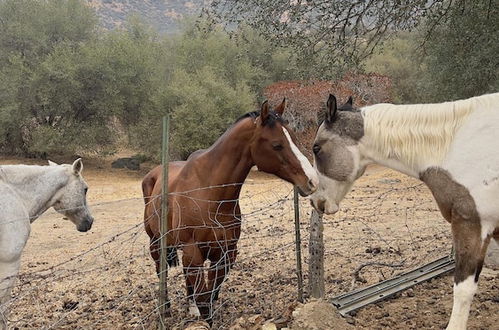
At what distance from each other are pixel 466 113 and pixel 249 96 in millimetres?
17401

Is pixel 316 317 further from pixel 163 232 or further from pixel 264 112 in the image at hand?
pixel 264 112

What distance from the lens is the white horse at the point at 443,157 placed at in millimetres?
2998

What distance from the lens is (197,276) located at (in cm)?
412

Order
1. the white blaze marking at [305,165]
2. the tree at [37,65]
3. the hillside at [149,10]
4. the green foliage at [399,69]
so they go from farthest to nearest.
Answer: the hillside at [149,10]
the green foliage at [399,69]
the tree at [37,65]
the white blaze marking at [305,165]

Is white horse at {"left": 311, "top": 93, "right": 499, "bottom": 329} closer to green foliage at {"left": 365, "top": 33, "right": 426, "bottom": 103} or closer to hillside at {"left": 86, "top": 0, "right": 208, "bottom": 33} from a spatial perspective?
green foliage at {"left": 365, "top": 33, "right": 426, "bottom": 103}

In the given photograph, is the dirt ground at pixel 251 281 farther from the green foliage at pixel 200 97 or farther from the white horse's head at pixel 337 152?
the green foliage at pixel 200 97

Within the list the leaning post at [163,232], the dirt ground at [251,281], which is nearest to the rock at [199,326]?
the leaning post at [163,232]

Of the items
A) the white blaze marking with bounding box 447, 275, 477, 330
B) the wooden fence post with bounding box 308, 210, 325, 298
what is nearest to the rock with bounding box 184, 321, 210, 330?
the wooden fence post with bounding box 308, 210, 325, 298

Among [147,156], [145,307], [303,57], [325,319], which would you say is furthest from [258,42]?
[325,319]

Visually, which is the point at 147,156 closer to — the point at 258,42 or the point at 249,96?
the point at 249,96

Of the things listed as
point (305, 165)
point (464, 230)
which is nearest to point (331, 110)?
point (305, 165)

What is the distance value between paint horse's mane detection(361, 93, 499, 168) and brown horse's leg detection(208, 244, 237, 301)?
4.95ft

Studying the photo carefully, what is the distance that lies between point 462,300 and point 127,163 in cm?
1883

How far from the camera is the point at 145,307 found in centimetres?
528
